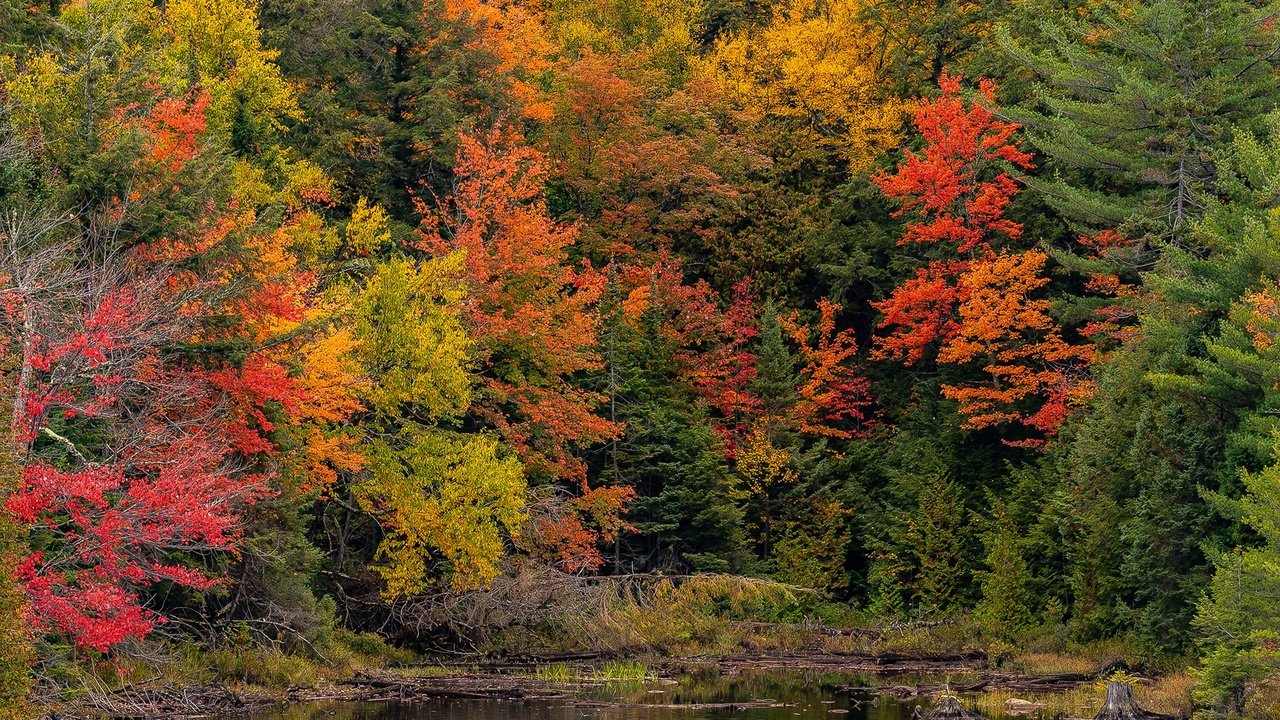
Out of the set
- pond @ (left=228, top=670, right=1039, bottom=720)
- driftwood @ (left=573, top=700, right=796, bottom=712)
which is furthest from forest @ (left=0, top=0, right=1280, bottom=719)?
driftwood @ (left=573, top=700, right=796, bottom=712)

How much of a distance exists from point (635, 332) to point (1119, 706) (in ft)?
76.0

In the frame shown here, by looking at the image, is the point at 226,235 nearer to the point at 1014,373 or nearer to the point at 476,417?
the point at 476,417

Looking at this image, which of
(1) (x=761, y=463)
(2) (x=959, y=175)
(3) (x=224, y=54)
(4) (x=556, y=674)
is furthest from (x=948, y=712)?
(3) (x=224, y=54)

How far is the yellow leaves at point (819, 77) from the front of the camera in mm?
55031

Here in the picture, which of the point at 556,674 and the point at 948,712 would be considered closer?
the point at 948,712

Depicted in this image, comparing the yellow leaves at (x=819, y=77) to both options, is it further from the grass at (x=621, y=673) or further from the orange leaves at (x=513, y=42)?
the grass at (x=621, y=673)

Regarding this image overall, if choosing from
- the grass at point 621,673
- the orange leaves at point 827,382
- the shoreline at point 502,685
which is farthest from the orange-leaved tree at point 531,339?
the orange leaves at point 827,382

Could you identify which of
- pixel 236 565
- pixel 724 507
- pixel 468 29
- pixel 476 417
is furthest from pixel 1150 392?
pixel 468 29

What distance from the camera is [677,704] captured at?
104ft

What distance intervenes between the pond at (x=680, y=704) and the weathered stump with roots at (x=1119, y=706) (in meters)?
3.23

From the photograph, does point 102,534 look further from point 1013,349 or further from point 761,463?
point 1013,349

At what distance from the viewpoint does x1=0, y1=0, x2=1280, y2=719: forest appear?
28234mm

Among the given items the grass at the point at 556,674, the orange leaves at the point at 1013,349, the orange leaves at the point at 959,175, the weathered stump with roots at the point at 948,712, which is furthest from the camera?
the orange leaves at the point at 959,175

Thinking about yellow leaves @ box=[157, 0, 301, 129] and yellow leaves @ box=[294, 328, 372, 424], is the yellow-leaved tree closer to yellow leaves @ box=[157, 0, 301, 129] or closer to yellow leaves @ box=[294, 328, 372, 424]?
yellow leaves @ box=[294, 328, 372, 424]
